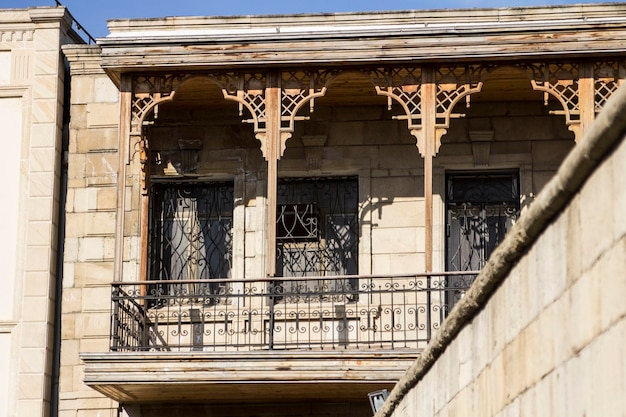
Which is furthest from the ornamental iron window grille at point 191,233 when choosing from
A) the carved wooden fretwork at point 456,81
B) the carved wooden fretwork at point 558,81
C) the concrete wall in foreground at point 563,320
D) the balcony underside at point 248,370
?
the concrete wall in foreground at point 563,320

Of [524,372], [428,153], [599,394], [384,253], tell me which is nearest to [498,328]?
[524,372]

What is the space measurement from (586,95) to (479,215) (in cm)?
234

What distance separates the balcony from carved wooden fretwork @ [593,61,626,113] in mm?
2482

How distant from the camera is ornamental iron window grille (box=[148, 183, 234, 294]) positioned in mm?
17375

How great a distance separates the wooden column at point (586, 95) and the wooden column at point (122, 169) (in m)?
5.01

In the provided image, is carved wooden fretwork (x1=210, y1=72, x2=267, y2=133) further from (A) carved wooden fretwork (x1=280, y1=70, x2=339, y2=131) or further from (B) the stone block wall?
(B) the stone block wall

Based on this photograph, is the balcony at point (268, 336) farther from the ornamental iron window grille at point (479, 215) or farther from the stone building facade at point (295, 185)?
the ornamental iron window grille at point (479, 215)

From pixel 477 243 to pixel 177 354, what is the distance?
403 cm

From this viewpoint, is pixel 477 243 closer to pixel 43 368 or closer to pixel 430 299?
pixel 430 299

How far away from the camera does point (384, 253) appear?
56.0 feet

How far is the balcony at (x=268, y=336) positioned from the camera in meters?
15.3

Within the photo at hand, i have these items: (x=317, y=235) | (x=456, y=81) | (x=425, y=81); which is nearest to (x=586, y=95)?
(x=456, y=81)

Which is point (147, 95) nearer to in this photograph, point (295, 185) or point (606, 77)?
point (295, 185)

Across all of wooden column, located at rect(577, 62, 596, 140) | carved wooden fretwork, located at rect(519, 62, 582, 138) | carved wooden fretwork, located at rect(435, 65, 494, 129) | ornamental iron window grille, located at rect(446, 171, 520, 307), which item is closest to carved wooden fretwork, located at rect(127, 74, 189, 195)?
carved wooden fretwork, located at rect(435, 65, 494, 129)
